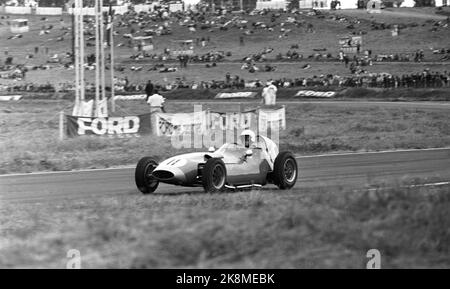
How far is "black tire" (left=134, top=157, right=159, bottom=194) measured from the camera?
15938 mm

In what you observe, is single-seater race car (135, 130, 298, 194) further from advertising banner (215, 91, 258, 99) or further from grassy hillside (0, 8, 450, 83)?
grassy hillside (0, 8, 450, 83)

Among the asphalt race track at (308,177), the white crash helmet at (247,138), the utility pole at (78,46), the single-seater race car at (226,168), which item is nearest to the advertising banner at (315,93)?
the utility pole at (78,46)

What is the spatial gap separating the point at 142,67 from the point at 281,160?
53898 millimetres

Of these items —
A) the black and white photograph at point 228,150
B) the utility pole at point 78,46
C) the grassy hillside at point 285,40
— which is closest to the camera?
the black and white photograph at point 228,150

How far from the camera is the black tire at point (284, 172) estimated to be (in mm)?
16547

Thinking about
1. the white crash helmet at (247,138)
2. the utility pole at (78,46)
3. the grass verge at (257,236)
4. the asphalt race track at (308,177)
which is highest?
the utility pole at (78,46)

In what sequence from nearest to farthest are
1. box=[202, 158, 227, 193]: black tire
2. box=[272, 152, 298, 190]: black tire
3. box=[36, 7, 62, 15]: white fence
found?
box=[202, 158, 227, 193]: black tire < box=[272, 152, 298, 190]: black tire < box=[36, 7, 62, 15]: white fence

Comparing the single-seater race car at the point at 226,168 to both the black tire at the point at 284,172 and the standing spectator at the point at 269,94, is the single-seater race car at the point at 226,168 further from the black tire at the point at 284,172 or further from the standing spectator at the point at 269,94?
the standing spectator at the point at 269,94

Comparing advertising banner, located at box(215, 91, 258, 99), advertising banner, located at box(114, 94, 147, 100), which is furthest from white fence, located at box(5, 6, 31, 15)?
advertising banner, located at box(215, 91, 258, 99)

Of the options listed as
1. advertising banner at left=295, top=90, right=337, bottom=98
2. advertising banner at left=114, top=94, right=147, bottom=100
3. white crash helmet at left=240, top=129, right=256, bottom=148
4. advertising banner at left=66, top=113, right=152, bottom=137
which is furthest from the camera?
advertising banner at left=114, top=94, right=147, bottom=100

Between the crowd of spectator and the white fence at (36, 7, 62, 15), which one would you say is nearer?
the crowd of spectator

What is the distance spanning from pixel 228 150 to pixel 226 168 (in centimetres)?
57

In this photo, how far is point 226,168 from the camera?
15789 mm

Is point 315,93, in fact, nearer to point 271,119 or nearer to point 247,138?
point 271,119
